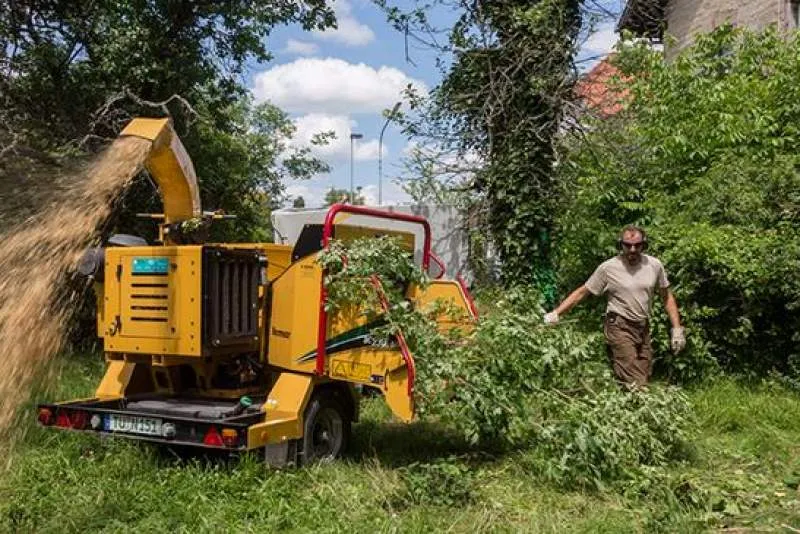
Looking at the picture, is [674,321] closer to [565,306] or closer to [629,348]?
[629,348]

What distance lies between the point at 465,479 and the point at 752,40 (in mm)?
8169

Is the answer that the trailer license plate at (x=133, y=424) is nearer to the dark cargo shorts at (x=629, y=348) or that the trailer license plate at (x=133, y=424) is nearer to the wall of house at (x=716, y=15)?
the dark cargo shorts at (x=629, y=348)

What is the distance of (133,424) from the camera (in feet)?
18.4

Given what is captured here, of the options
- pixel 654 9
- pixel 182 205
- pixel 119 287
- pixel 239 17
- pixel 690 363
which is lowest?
pixel 690 363

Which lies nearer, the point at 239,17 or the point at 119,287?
the point at 119,287

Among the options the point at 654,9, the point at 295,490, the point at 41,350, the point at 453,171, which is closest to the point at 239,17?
the point at 453,171

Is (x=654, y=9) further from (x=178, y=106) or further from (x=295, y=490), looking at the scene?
(x=295, y=490)

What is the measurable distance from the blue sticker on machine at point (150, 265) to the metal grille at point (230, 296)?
0.28 m

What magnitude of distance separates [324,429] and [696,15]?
1544 centimetres

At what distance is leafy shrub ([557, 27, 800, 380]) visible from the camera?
330 inches

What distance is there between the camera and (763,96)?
32.1ft

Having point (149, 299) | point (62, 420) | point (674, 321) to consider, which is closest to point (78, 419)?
point (62, 420)

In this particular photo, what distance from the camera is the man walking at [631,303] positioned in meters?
6.86

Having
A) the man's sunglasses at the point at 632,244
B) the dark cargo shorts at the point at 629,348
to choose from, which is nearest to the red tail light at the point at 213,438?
the dark cargo shorts at the point at 629,348
